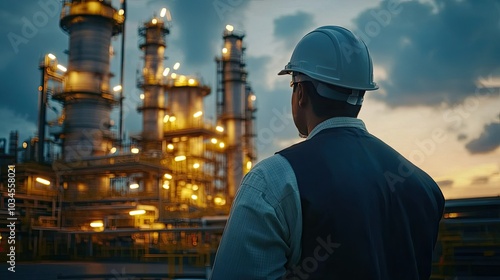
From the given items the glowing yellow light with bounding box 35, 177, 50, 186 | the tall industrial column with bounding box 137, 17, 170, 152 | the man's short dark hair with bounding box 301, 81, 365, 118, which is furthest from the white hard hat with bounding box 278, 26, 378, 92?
the tall industrial column with bounding box 137, 17, 170, 152

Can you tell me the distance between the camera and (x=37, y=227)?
85.0 feet

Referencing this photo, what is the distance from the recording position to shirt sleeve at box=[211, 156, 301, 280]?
1281 millimetres

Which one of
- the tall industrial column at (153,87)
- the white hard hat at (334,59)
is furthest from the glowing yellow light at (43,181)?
the white hard hat at (334,59)

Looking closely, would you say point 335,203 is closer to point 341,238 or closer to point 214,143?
point 341,238

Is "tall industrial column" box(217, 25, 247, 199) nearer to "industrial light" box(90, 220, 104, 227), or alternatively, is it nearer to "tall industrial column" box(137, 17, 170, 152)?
"tall industrial column" box(137, 17, 170, 152)

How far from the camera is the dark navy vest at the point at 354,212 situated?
137cm

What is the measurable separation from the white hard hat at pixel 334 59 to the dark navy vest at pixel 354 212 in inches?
6.7

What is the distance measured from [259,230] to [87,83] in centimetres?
3462

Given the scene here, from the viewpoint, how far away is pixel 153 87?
41.5m

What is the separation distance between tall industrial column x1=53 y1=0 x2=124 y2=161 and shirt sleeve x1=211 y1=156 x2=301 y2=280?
3421cm

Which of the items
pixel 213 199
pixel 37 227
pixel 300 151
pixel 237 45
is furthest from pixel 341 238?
pixel 237 45

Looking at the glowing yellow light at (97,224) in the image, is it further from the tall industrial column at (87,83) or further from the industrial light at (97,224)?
the tall industrial column at (87,83)

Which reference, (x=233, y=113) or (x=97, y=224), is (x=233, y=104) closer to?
(x=233, y=113)

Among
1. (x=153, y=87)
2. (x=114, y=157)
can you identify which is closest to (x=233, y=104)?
(x=153, y=87)
